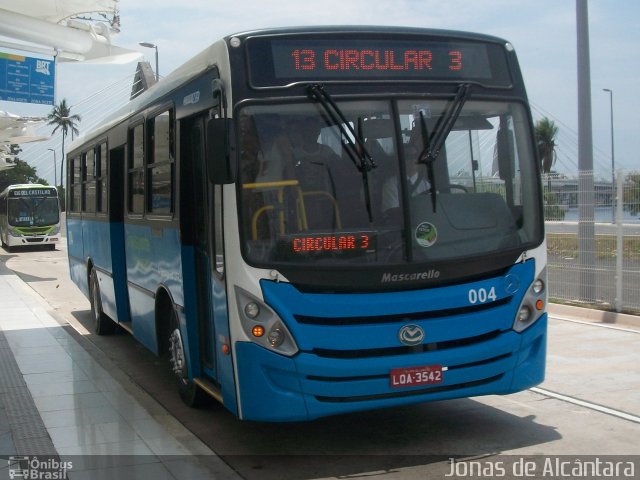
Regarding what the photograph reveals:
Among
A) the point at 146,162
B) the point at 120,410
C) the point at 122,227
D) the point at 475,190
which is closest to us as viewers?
the point at 475,190

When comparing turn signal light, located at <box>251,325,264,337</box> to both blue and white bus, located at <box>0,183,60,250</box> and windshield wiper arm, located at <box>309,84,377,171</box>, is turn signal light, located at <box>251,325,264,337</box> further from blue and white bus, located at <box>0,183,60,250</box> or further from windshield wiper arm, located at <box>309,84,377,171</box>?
blue and white bus, located at <box>0,183,60,250</box>

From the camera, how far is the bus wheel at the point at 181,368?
7.60m

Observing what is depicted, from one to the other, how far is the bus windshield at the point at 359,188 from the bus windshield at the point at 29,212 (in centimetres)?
3474

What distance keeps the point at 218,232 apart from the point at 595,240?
8.11 m

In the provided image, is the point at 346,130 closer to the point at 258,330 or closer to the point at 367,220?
the point at 367,220

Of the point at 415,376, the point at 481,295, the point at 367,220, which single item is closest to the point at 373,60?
the point at 367,220

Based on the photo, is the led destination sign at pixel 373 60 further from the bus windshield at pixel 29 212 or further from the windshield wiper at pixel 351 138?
the bus windshield at pixel 29 212

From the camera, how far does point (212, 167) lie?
580 centimetres

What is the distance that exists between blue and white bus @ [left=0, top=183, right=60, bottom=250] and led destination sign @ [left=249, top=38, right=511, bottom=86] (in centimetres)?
3448

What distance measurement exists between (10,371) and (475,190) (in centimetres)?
620

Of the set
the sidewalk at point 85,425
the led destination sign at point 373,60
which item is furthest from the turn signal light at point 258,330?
the led destination sign at point 373,60

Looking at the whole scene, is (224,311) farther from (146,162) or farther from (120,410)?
(146,162)

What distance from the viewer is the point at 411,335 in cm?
593

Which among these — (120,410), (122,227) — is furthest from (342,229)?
(122,227)
